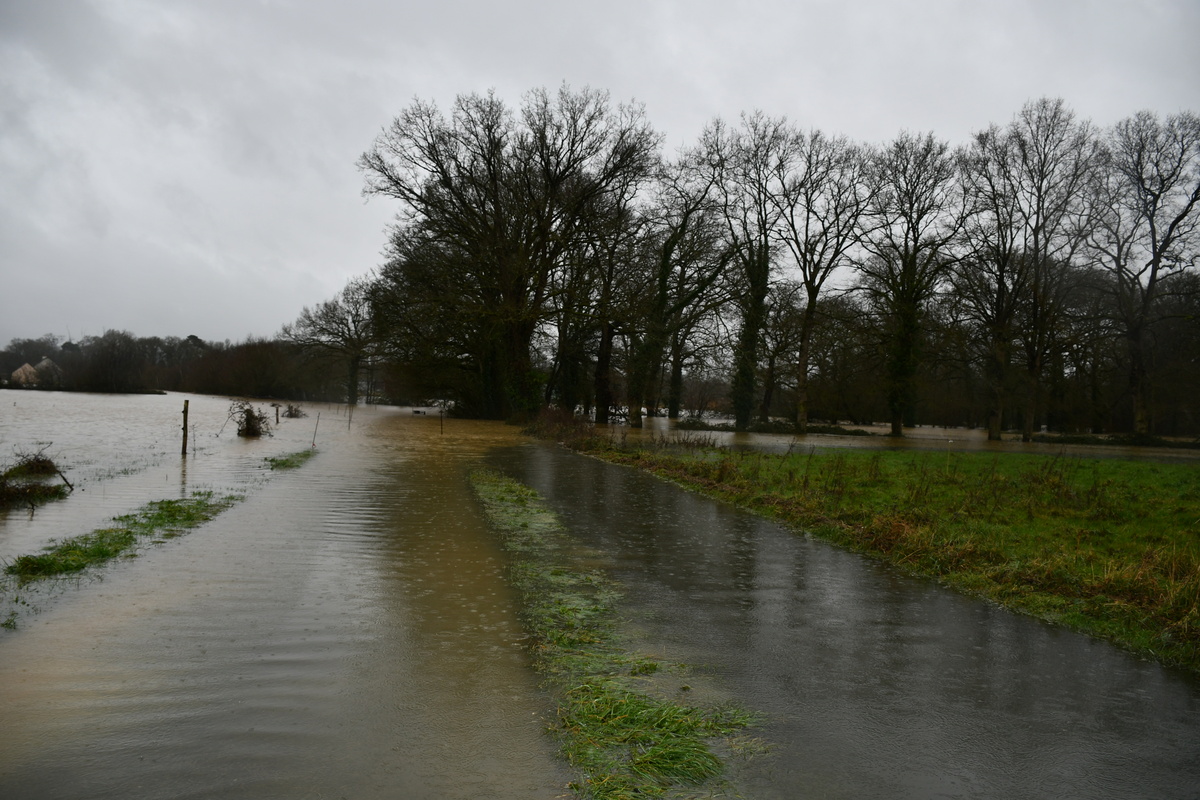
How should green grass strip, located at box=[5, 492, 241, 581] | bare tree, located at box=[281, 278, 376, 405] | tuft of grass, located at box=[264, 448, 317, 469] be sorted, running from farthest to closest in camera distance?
1. bare tree, located at box=[281, 278, 376, 405]
2. tuft of grass, located at box=[264, 448, 317, 469]
3. green grass strip, located at box=[5, 492, 241, 581]

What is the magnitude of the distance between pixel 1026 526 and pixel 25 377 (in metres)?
81.8

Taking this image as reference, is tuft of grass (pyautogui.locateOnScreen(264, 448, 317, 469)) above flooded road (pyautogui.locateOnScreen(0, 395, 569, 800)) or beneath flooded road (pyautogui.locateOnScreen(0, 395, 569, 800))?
above

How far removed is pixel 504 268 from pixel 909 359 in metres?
19.6

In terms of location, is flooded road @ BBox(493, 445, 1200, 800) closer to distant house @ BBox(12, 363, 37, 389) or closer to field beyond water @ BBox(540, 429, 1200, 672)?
field beyond water @ BBox(540, 429, 1200, 672)

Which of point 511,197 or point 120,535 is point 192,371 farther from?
point 120,535

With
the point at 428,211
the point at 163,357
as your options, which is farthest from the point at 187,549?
the point at 163,357

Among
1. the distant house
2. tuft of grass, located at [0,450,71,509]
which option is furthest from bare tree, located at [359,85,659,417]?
the distant house

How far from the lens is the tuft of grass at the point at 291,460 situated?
18.0 m

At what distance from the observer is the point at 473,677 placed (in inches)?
194

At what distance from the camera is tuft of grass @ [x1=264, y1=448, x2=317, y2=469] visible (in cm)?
1802

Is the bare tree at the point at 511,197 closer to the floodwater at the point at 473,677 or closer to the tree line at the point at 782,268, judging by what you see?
the tree line at the point at 782,268

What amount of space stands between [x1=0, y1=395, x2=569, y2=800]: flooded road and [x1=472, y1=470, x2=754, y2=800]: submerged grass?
170 mm

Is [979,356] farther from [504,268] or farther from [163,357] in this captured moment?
[163,357]

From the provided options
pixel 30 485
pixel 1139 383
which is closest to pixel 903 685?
pixel 30 485
